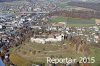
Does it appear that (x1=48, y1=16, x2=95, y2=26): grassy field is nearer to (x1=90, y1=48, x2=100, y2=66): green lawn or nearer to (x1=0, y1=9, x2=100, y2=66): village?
(x1=0, y1=9, x2=100, y2=66): village

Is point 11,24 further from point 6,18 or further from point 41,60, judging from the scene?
point 41,60

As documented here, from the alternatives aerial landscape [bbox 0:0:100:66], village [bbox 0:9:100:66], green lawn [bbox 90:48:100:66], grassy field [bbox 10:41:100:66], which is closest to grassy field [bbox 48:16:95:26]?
aerial landscape [bbox 0:0:100:66]

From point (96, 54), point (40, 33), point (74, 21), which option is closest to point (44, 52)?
point (96, 54)

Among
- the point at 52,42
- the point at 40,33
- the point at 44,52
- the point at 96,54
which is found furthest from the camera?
the point at 40,33

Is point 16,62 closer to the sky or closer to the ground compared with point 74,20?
closer to the sky

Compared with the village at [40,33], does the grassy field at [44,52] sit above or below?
above

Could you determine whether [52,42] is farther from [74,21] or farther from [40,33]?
[74,21]

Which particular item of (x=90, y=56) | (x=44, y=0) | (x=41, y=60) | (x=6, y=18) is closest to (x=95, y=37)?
(x=90, y=56)

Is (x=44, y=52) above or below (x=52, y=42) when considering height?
above

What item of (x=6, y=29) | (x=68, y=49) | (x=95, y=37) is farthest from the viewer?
(x=6, y=29)

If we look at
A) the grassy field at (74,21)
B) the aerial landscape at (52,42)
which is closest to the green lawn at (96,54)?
the aerial landscape at (52,42)

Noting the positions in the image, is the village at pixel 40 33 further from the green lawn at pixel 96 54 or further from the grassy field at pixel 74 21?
the green lawn at pixel 96 54
